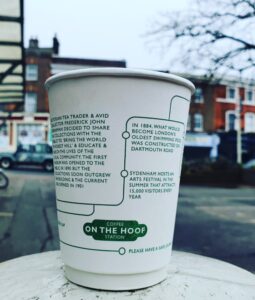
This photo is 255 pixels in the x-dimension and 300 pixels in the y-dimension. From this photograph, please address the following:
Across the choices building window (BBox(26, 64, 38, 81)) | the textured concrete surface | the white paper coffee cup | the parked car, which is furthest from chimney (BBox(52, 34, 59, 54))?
the white paper coffee cup

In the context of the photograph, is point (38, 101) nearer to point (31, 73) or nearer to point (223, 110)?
point (31, 73)

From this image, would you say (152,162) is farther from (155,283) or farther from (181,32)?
(181,32)

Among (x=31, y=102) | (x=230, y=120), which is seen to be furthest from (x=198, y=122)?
(x=31, y=102)

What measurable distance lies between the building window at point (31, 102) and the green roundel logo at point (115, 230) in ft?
41.1

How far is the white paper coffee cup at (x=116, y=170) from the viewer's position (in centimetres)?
93

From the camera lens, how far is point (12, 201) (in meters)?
5.90

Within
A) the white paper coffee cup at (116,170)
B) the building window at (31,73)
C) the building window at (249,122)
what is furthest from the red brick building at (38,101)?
the white paper coffee cup at (116,170)

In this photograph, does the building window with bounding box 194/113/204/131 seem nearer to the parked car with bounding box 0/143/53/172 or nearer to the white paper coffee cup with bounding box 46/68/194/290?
the parked car with bounding box 0/143/53/172

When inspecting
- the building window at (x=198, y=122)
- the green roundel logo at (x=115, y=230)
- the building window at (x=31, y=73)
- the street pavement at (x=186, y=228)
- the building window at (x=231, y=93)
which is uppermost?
the building window at (x=231, y=93)

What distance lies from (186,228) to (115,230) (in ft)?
11.2

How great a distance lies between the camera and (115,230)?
0.94 meters

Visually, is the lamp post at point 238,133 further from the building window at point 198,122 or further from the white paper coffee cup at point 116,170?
the white paper coffee cup at point 116,170

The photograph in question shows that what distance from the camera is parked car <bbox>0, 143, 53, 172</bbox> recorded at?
463 inches

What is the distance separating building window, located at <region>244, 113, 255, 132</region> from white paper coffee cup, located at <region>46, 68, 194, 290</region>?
18.0 meters
